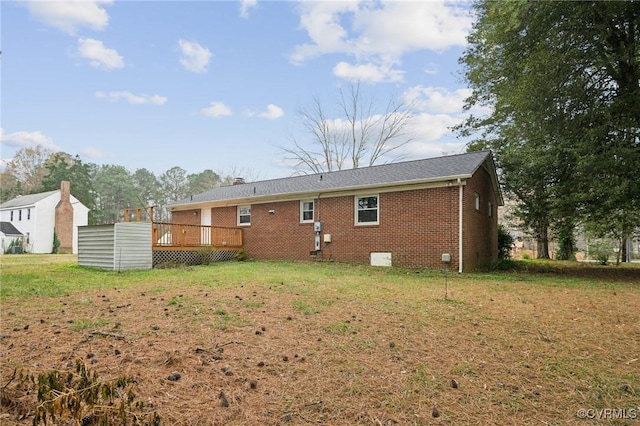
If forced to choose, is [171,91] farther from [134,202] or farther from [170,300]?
[134,202]

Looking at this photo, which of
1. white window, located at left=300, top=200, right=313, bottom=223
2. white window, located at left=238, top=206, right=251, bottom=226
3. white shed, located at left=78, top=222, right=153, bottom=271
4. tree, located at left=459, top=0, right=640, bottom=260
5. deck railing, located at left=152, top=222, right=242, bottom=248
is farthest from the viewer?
white window, located at left=238, top=206, right=251, bottom=226

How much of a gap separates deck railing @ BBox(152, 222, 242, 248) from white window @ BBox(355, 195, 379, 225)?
598cm

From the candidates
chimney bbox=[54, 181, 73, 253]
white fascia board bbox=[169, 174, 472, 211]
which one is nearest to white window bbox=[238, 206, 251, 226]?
white fascia board bbox=[169, 174, 472, 211]

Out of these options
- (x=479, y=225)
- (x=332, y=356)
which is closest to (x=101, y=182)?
(x=479, y=225)

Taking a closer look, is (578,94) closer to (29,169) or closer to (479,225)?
(479,225)

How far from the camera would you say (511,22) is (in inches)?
385

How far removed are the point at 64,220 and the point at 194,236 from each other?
26697 mm

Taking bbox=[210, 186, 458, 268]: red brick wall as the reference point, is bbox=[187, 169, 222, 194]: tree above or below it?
above

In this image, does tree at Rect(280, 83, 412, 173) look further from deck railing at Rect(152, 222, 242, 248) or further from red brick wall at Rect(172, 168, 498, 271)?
deck railing at Rect(152, 222, 242, 248)

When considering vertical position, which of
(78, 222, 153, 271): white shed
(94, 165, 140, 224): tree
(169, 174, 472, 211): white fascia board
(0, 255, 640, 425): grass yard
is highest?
(94, 165, 140, 224): tree

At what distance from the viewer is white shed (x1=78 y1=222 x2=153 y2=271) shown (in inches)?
436

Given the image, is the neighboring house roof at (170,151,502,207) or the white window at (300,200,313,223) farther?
the white window at (300,200,313,223)

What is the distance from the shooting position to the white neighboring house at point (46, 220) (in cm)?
3253

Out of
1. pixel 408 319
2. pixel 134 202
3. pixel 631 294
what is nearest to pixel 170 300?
pixel 408 319
